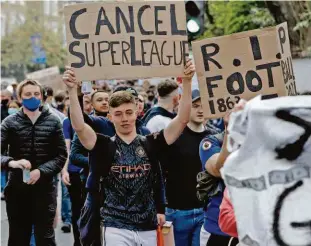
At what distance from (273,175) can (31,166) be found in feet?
12.6

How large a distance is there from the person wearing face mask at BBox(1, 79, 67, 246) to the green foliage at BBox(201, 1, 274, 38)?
1290cm

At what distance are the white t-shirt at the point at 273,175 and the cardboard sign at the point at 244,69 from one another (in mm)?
1204

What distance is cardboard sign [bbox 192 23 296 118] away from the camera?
4.42 m

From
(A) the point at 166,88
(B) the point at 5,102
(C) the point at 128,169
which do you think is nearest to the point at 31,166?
(A) the point at 166,88

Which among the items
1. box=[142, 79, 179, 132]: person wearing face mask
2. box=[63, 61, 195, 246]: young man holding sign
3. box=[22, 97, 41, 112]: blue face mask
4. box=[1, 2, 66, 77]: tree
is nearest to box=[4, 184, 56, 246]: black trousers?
box=[22, 97, 41, 112]: blue face mask

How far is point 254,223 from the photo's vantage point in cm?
317

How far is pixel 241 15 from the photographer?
21.8 m

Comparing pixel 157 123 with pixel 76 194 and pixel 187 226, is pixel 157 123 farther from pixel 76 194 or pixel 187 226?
pixel 76 194

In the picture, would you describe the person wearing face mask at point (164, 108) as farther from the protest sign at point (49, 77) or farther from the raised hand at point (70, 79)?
the protest sign at point (49, 77)

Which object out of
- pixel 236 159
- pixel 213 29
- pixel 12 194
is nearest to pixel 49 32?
pixel 213 29

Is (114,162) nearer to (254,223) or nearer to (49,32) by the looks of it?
(254,223)

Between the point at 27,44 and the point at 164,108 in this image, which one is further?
the point at 27,44

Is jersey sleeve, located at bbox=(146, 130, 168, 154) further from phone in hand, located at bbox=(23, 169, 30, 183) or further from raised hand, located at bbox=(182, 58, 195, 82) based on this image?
phone in hand, located at bbox=(23, 169, 30, 183)

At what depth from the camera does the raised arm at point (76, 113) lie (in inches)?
193
